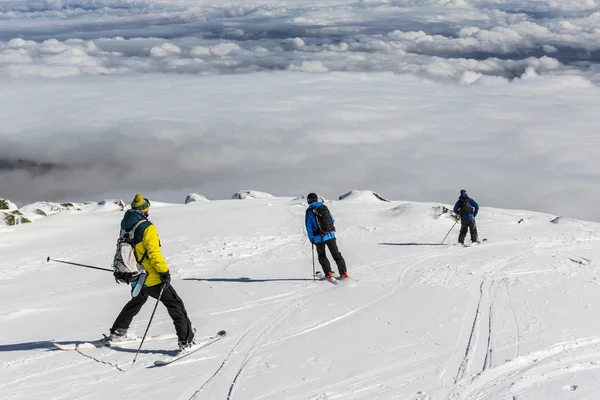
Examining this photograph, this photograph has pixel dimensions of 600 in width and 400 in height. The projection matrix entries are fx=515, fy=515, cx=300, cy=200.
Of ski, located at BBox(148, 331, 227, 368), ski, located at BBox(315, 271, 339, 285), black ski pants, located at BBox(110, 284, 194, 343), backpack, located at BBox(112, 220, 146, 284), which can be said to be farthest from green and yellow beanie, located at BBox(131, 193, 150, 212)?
ski, located at BBox(315, 271, 339, 285)

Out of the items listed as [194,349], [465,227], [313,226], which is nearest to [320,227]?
[313,226]

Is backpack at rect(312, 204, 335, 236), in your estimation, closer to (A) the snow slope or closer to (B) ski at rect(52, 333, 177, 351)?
(A) the snow slope

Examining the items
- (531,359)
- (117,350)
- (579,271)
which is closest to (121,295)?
(117,350)

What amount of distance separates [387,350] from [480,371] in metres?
1.13

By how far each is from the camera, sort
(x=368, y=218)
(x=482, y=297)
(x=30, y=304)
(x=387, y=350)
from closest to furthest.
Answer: (x=387, y=350) < (x=482, y=297) < (x=30, y=304) < (x=368, y=218)

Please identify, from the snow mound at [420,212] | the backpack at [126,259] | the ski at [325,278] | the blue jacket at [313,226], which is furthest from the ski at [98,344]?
the snow mound at [420,212]

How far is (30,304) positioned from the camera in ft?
31.6

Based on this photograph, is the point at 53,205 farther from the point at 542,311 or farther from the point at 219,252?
the point at 542,311

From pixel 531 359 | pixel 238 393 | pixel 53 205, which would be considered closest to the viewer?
pixel 238 393

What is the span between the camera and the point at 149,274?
6242 mm

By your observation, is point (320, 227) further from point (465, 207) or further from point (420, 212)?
point (420, 212)

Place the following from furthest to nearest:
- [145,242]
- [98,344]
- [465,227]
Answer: [465,227]
[98,344]
[145,242]

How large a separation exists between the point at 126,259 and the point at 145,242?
0.40 meters

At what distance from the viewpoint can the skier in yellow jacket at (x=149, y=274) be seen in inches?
237
